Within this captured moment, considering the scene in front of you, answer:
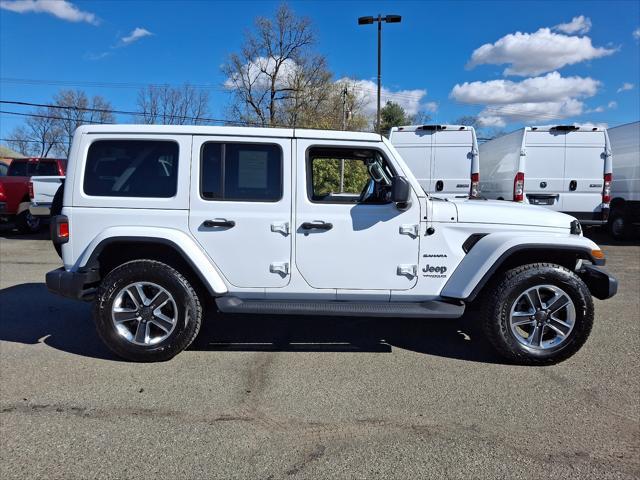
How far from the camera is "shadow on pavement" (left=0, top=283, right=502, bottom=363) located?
4469 mm

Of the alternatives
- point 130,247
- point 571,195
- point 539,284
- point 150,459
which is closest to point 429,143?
point 571,195

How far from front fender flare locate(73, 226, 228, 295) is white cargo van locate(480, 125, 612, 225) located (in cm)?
854

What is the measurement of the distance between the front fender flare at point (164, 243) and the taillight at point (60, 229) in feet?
0.78

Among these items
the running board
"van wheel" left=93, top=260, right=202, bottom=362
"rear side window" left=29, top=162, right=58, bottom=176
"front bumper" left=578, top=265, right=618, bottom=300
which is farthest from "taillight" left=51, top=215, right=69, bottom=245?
"rear side window" left=29, top=162, right=58, bottom=176

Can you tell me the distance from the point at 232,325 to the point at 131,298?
50.9 inches

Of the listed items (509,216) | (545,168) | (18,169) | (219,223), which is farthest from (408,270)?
(18,169)

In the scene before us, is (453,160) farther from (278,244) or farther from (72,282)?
(72,282)

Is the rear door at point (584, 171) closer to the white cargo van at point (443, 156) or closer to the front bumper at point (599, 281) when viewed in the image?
the white cargo van at point (443, 156)

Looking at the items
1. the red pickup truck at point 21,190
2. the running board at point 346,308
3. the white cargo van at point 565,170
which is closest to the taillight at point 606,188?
the white cargo van at point 565,170

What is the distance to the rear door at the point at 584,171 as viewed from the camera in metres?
10.5

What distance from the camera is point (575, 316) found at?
158 inches

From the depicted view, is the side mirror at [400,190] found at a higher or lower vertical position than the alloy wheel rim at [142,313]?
higher

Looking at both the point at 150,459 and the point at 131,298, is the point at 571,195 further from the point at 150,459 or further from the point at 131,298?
the point at 150,459

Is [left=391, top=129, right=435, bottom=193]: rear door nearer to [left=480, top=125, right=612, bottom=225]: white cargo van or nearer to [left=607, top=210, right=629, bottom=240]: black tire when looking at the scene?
[left=480, top=125, right=612, bottom=225]: white cargo van
